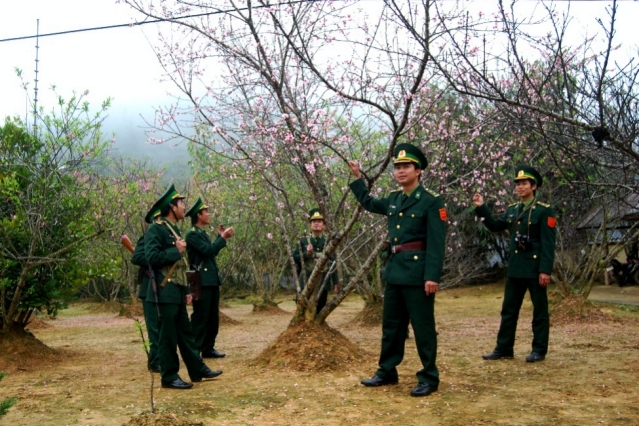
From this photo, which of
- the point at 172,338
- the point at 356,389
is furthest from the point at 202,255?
the point at 356,389

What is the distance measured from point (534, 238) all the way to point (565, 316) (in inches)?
158

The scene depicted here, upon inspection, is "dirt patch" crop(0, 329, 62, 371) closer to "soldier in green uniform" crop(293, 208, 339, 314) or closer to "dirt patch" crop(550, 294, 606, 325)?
"soldier in green uniform" crop(293, 208, 339, 314)

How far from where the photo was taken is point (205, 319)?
800 centimetres

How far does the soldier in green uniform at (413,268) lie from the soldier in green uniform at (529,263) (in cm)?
135

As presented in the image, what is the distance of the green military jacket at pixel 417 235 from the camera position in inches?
217

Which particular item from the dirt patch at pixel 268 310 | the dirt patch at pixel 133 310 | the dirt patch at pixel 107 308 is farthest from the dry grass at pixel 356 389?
the dirt patch at pixel 107 308

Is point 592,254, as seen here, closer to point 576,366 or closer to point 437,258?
point 576,366

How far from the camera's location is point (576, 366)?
655 centimetres

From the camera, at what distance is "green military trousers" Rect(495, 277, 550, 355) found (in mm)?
7004

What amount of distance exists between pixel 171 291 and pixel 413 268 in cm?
215

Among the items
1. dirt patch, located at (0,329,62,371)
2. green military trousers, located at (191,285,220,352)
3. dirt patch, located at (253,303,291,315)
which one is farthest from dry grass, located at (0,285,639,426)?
dirt patch, located at (253,303,291,315)

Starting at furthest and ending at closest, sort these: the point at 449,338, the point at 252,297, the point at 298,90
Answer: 1. the point at 252,297
2. the point at 449,338
3. the point at 298,90

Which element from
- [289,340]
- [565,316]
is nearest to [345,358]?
[289,340]

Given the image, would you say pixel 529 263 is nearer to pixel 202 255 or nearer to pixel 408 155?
pixel 408 155
